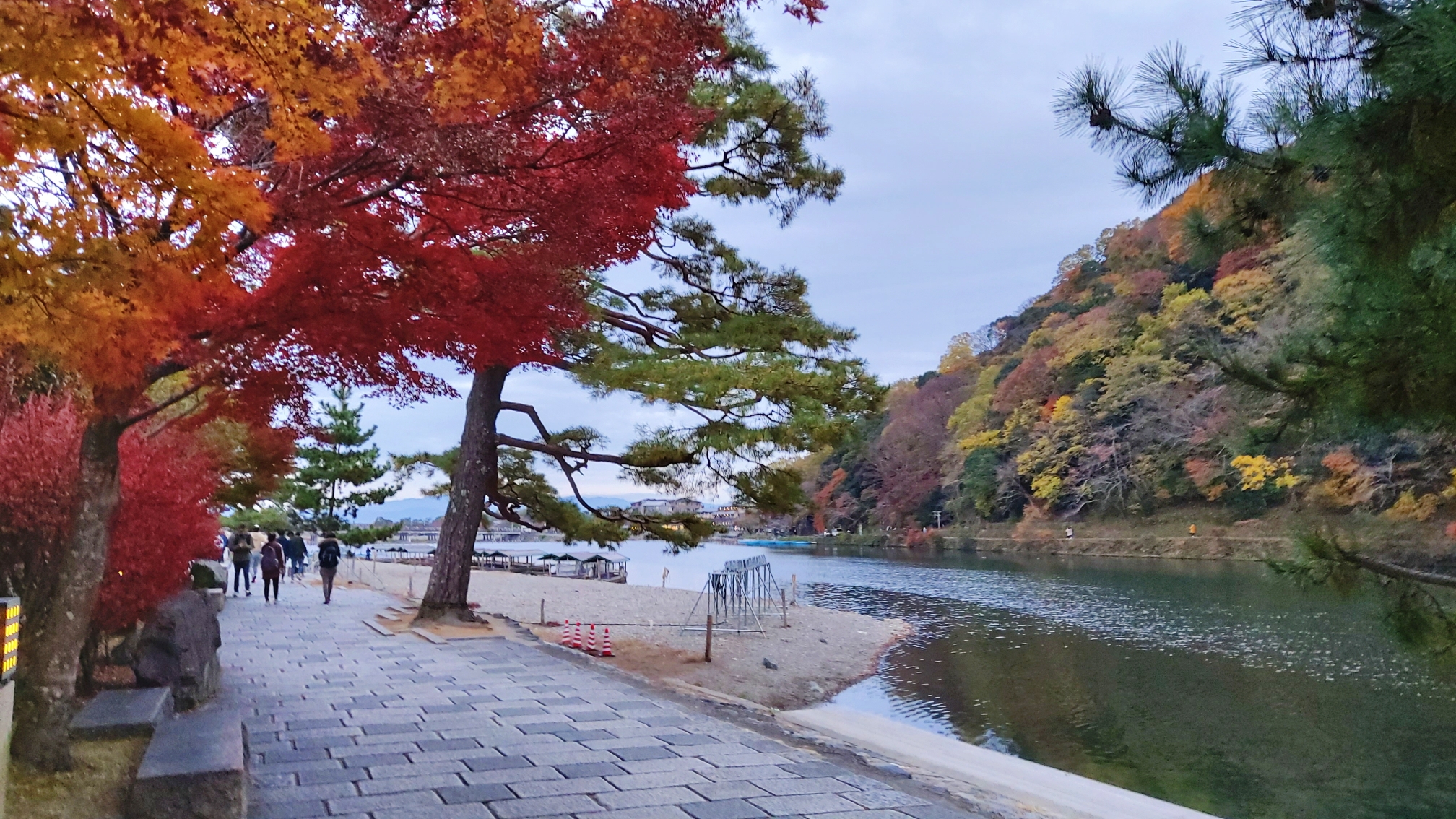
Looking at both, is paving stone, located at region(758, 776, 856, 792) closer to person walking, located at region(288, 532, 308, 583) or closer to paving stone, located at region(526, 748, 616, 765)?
paving stone, located at region(526, 748, 616, 765)

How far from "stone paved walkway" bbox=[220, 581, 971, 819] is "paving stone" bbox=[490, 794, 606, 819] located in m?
0.01

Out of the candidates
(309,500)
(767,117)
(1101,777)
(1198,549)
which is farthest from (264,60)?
(1198,549)

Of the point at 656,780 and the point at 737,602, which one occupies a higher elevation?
the point at 656,780

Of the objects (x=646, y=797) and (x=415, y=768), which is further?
(x=415, y=768)

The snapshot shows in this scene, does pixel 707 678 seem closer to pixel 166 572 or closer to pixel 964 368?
pixel 166 572

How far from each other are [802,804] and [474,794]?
5.16 feet

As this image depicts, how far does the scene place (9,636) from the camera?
3.43m

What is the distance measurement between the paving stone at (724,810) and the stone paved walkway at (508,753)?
0.01 m

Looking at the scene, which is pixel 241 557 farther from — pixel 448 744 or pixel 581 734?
pixel 581 734

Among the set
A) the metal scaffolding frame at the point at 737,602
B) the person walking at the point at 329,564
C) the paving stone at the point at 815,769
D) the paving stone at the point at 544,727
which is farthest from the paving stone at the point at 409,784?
the metal scaffolding frame at the point at 737,602

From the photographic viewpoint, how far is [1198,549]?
37.2 meters

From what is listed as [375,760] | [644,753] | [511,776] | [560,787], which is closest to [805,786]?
[644,753]

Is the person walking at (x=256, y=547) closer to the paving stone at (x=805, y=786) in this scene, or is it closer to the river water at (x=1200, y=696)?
the river water at (x=1200, y=696)

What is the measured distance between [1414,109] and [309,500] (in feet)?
92.9
